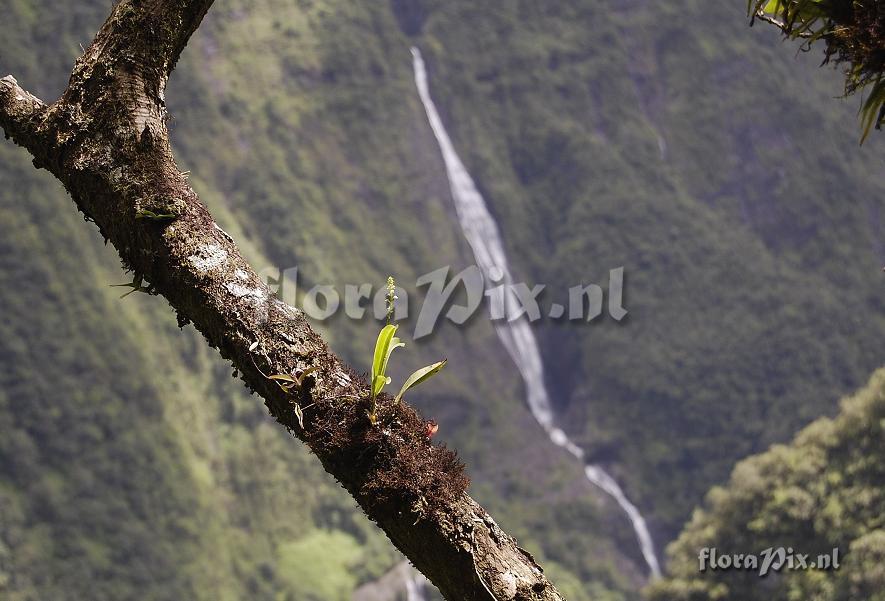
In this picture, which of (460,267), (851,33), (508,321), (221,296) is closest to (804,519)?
(851,33)

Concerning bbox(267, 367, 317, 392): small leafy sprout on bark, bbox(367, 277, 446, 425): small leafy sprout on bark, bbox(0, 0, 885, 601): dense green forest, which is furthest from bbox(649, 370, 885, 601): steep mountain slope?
bbox(267, 367, 317, 392): small leafy sprout on bark

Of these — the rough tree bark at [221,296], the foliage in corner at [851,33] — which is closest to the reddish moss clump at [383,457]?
the rough tree bark at [221,296]

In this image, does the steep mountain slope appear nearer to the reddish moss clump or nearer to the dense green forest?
the dense green forest

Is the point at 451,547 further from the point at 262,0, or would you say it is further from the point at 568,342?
the point at 262,0

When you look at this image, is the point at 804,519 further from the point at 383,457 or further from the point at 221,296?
the point at 221,296

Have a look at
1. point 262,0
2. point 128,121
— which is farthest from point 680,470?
point 128,121

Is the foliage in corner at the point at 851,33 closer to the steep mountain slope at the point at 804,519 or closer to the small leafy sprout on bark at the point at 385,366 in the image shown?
the small leafy sprout on bark at the point at 385,366
